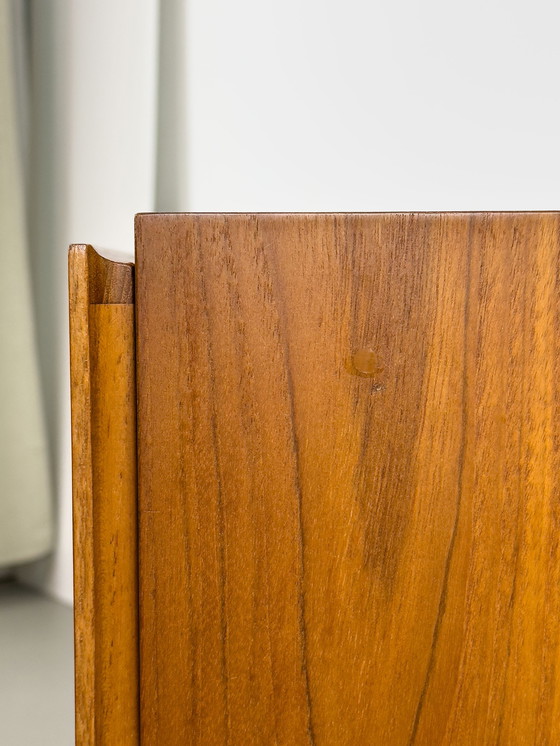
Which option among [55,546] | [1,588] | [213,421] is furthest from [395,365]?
[1,588]

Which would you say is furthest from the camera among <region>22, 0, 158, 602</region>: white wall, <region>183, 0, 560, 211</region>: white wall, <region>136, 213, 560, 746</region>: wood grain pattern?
<region>22, 0, 158, 602</region>: white wall

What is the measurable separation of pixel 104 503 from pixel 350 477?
0.50 feet

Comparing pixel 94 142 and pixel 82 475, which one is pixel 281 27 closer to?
pixel 94 142

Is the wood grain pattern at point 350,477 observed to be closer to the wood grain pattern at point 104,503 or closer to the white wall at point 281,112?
the wood grain pattern at point 104,503

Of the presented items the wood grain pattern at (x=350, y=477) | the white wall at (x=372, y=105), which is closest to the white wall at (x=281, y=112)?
the white wall at (x=372, y=105)

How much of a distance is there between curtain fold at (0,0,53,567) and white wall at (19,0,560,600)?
64mm

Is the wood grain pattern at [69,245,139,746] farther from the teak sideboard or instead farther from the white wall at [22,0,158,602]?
the white wall at [22,0,158,602]

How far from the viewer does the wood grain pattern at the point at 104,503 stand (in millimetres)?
411

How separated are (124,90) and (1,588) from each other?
874 mm

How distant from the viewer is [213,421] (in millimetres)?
419

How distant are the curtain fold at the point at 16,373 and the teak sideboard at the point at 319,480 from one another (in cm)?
71

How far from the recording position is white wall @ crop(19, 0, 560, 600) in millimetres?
801

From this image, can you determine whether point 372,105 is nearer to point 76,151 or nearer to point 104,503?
point 76,151

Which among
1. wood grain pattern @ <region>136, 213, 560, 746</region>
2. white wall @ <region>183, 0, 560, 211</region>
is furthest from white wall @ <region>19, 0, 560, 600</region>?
wood grain pattern @ <region>136, 213, 560, 746</region>
